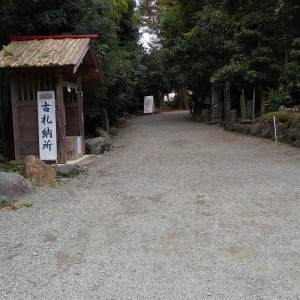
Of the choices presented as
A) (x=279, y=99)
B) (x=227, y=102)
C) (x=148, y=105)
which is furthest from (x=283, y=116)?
(x=148, y=105)

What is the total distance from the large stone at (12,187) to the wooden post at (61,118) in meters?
2.39

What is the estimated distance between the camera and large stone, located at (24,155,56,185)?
672 centimetres

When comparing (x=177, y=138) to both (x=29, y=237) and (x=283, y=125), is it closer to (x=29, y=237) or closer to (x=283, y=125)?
(x=283, y=125)

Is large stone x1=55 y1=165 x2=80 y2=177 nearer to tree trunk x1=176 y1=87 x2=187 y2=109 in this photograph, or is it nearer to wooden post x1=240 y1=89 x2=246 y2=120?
wooden post x1=240 y1=89 x2=246 y2=120

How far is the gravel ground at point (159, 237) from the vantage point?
3070mm

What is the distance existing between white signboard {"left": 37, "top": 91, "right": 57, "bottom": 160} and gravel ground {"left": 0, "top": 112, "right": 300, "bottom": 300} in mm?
1169

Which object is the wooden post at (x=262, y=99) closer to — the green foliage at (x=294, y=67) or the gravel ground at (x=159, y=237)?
the green foliage at (x=294, y=67)

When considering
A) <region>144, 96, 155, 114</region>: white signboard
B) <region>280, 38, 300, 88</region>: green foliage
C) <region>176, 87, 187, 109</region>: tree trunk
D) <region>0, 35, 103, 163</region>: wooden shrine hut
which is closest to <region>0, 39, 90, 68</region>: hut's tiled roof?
<region>0, 35, 103, 163</region>: wooden shrine hut

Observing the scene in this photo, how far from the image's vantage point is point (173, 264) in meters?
3.46

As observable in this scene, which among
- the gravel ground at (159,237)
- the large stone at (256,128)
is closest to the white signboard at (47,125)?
the gravel ground at (159,237)

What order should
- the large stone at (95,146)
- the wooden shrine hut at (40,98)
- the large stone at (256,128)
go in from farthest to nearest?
the large stone at (256,128), the large stone at (95,146), the wooden shrine hut at (40,98)

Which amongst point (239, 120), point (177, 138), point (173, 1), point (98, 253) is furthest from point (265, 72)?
point (98, 253)

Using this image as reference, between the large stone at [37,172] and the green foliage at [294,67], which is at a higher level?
the green foliage at [294,67]

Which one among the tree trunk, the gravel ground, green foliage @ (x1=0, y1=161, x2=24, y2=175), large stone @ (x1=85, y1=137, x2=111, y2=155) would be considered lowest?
the gravel ground
